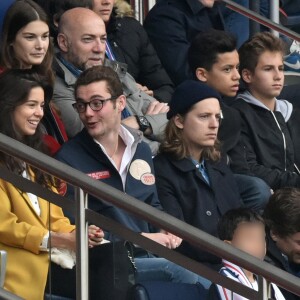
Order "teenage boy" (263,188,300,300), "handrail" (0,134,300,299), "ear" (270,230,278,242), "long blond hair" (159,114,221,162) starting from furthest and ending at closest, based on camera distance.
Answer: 1. "long blond hair" (159,114,221,162)
2. "ear" (270,230,278,242)
3. "teenage boy" (263,188,300,300)
4. "handrail" (0,134,300,299)

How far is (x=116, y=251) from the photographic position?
19.9 ft

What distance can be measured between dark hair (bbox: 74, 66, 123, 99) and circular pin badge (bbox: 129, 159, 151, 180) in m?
0.41

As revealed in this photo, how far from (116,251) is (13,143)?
0.66m

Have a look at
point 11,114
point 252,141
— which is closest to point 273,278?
point 11,114

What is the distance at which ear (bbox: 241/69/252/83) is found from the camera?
952 cm

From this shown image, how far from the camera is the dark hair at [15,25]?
808 cm

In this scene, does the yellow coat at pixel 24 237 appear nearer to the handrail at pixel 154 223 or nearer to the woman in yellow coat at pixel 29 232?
the woman in yellow coat at pixel 29 232

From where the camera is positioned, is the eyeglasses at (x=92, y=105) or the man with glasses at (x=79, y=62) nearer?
the eyeglasses at (x=92, y=105)

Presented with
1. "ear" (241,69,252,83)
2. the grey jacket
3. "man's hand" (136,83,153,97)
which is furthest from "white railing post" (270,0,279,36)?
the grey jacket

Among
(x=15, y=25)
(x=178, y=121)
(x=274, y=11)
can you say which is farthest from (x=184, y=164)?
(x=274, y=11)

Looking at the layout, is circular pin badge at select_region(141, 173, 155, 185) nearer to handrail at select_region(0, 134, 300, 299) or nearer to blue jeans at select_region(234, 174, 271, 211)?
blue jeans at select_region(234, 174, 271, 211)

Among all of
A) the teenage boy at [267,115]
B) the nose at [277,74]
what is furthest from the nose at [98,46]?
the nose at [277,74]

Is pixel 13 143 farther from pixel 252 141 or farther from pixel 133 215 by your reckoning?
pixel 252 141

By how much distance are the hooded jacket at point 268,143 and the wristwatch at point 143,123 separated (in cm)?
70
